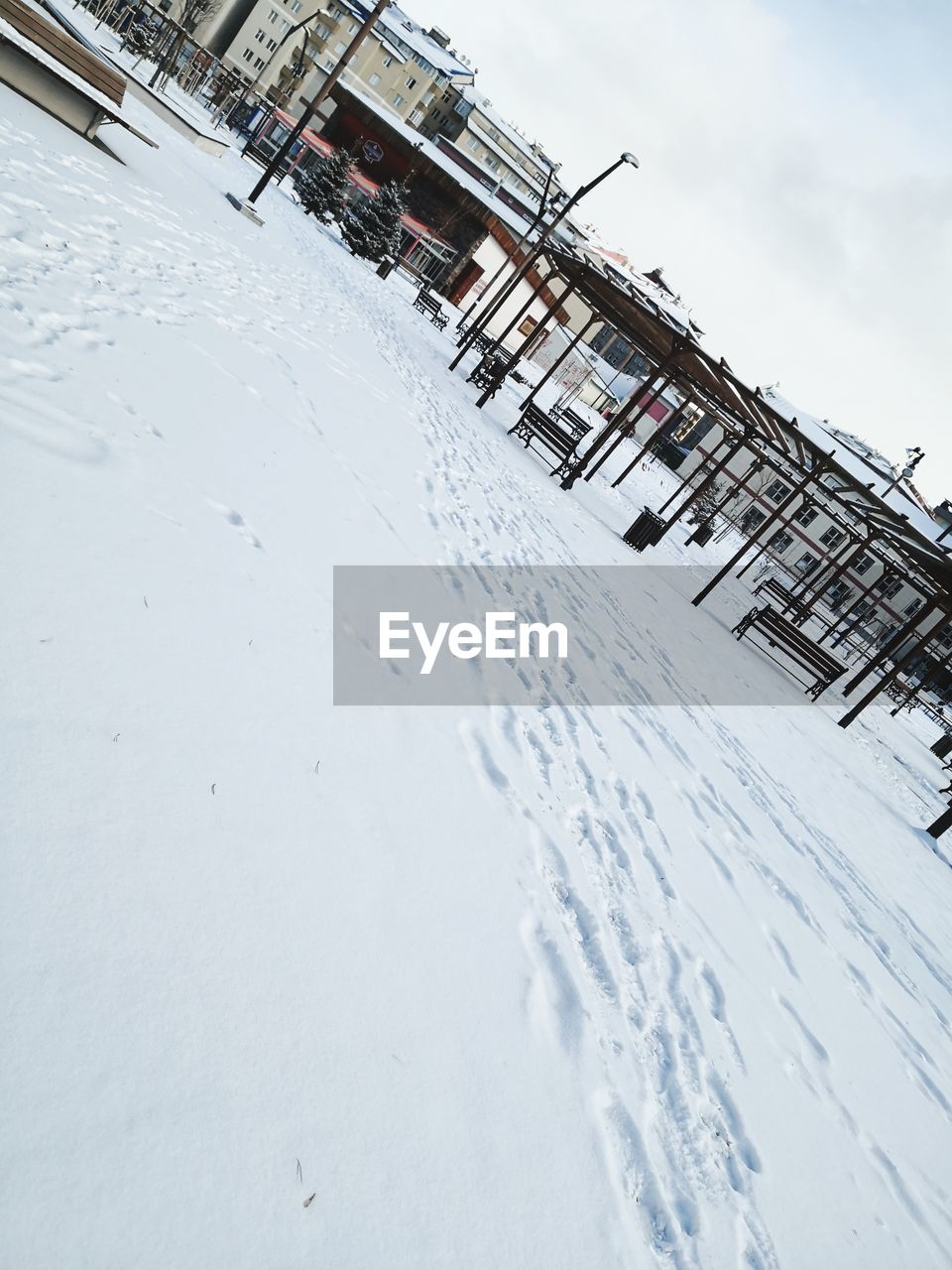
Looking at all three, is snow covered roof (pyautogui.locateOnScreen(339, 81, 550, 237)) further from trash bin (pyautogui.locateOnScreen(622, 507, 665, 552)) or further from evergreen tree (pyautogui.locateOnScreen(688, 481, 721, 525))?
trash bin (pyautogui.locateOnScreen(622, 507, 665, 552))

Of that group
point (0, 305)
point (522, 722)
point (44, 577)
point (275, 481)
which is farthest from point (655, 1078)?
point (0, 305)

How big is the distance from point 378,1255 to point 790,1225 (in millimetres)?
1835

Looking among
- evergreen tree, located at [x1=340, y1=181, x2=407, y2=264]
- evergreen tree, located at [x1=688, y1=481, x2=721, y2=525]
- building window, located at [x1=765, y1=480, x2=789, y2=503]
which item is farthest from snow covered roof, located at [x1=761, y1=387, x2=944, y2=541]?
building window, located at [x1=765, y1=480, x2=789, y2=503]

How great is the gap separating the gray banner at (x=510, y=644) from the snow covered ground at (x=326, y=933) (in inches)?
8.7

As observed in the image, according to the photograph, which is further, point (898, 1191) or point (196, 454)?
point (196, 454)

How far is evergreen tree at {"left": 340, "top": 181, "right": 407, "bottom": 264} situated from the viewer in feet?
89.5

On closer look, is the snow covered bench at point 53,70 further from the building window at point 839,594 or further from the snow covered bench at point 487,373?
the building window at point 839,594

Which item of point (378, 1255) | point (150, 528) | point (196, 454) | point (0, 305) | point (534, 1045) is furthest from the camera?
point (196, 454)

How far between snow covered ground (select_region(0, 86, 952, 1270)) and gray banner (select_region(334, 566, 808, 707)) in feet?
0.72

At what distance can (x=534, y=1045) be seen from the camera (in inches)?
100

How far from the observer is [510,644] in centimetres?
560

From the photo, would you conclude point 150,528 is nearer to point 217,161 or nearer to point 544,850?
point 544,850

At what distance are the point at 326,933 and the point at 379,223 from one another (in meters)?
32.0

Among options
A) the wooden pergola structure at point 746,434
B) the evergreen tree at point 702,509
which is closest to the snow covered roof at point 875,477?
the wooden pergola structure at point 746,434
